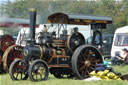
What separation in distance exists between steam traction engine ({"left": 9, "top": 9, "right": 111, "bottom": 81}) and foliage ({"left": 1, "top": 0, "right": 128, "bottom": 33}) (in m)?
22.9

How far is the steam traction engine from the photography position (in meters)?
10.4

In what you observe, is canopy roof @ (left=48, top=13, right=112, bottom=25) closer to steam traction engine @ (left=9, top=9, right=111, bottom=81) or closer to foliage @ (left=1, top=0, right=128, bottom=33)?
steam traction engine @ (left=9, top=9, right=111, bottom=81)

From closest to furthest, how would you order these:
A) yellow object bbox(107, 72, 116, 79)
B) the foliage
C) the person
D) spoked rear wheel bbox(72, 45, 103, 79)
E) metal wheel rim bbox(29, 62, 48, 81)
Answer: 1. metal wheel rim bbox(29, 62, 48, 81)
2. yellow object bbox(107, 72, 116, 79)
3. spoked rear wheel bbox(72, 45, 103, 79)
4. the person
5. the foliage

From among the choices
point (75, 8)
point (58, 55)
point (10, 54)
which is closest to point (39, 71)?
point (58, 55)

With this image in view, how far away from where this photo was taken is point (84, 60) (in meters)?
11.2

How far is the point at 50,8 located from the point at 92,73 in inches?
1391

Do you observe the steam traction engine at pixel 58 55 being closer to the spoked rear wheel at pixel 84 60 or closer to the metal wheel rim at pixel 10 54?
the spoked rear wheel at pixel 84 60

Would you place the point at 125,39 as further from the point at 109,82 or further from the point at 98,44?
the point at 109,82

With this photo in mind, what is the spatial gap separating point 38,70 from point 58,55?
3.75ft

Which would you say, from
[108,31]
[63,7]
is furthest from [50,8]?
[108,31]

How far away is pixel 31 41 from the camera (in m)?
10.5

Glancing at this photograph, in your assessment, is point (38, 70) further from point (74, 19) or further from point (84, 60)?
point (74, 19)

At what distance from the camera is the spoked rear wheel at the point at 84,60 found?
10758 millimetres

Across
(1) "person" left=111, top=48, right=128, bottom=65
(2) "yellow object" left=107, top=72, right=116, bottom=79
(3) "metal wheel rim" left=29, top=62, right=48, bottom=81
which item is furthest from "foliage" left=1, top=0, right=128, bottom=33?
(2) "yellow object" left=107, top=72, right=116, bottom=79
